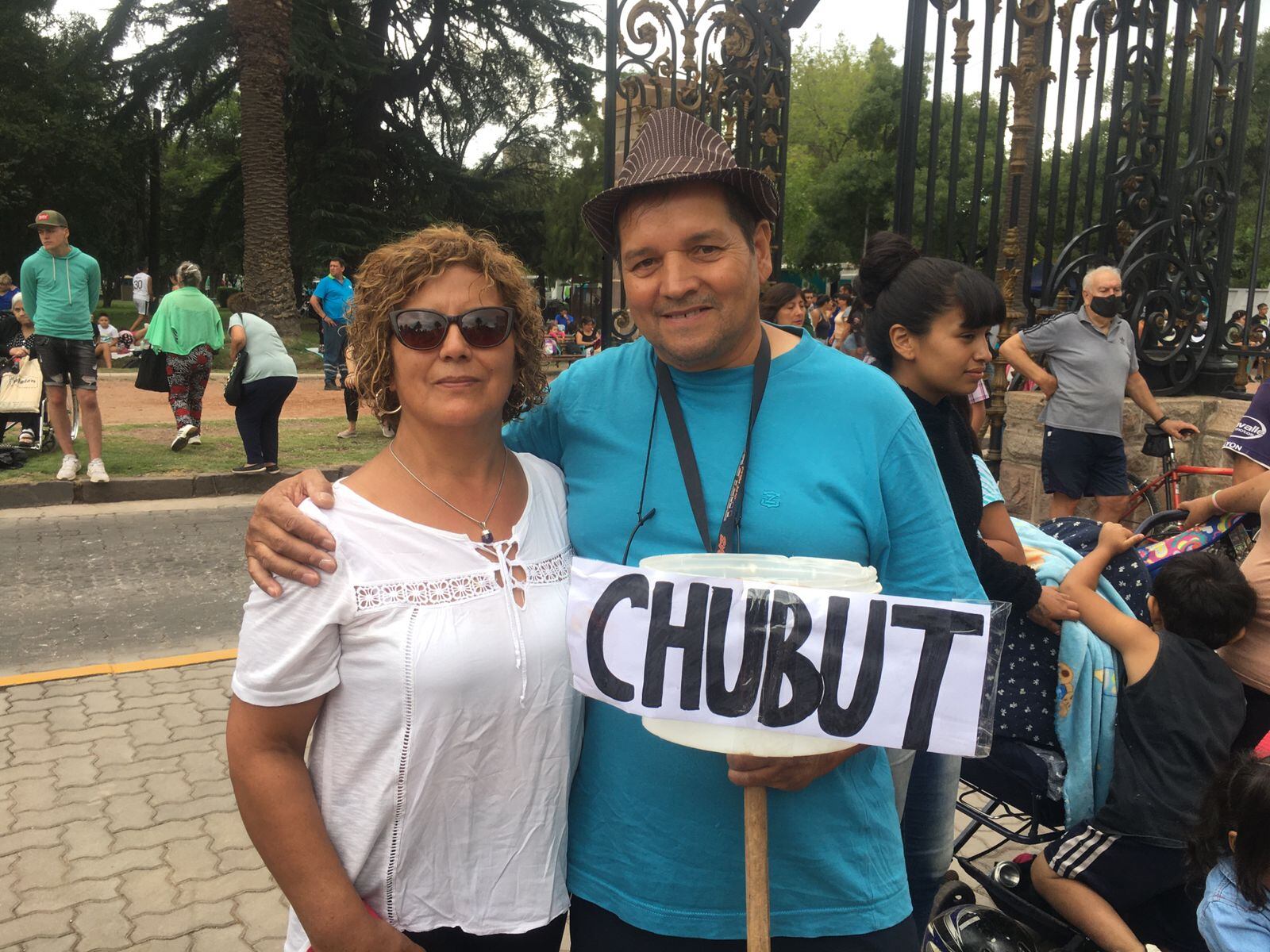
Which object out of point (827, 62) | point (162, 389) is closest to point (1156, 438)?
point (162, 389)

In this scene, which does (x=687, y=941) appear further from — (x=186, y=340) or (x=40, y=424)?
(x=40, y=424)

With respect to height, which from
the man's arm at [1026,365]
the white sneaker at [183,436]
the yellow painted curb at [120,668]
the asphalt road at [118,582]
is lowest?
the yellow painted curb at [120,668]

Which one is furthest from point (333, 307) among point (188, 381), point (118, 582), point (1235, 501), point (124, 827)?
point (1235, 501)

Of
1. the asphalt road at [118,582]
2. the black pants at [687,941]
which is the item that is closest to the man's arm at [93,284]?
the asphalt road at [118,582]

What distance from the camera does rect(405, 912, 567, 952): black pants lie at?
175 cm

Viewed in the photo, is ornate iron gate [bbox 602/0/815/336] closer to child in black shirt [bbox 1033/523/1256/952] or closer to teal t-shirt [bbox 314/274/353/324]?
child in black shirt [bbox 1033/523/1256/952]

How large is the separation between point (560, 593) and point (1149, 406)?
5447mm

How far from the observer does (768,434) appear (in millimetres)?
1754

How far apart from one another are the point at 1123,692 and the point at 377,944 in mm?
Answer: 1792

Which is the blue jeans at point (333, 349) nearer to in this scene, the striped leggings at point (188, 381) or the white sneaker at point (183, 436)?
the striped leggings at point (188, 381)

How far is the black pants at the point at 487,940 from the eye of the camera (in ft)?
5.74

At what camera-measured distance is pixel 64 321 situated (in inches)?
338

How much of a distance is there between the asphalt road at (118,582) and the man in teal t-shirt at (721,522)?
432cm

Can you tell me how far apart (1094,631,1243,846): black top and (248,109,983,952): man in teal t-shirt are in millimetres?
907
